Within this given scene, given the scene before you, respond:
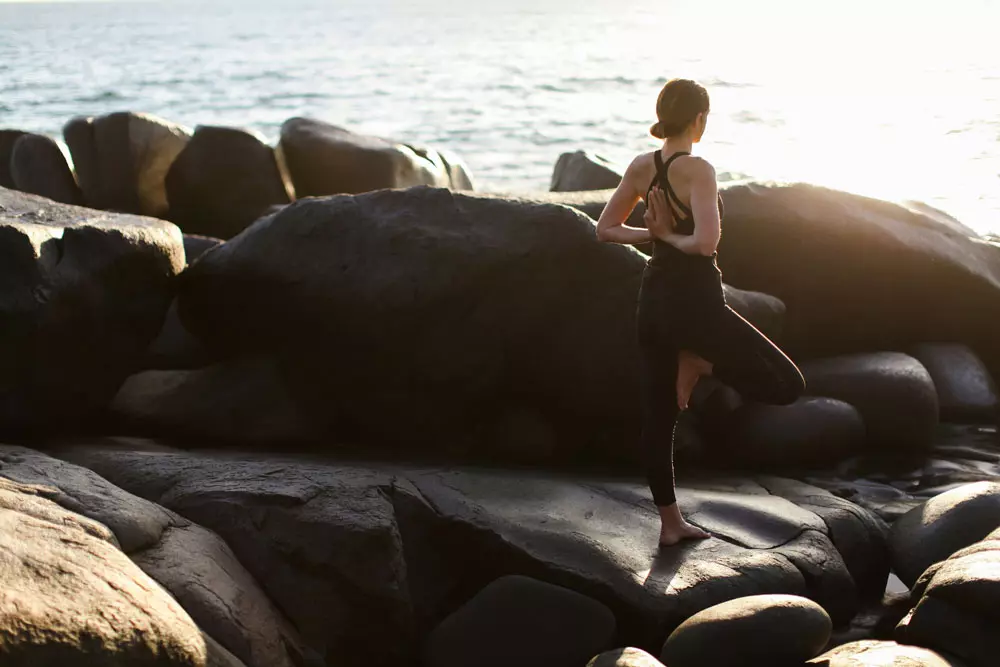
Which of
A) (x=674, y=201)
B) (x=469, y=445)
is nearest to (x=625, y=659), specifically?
(x=674, y=201)

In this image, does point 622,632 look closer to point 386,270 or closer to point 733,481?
point 733,481

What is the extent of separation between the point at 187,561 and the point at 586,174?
6048 millimetres

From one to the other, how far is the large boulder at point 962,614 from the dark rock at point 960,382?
2736 mm

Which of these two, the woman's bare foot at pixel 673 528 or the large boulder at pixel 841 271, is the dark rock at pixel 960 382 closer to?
the large boulder at pixel 841 271

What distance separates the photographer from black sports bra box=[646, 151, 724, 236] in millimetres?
4141

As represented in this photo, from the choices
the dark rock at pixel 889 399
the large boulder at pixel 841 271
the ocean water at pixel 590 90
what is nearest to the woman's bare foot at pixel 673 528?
the dark rock at pixel 889 399

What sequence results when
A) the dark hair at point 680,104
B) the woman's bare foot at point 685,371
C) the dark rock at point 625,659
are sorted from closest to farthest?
the dark rock at point 625,659
the dark hair at point 680,104
the woman's bare foot at point 685,371

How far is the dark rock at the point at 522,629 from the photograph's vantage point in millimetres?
3920

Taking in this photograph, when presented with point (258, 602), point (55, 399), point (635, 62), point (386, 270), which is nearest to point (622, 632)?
point (258, 602)

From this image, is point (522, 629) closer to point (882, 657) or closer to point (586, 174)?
point (882, 657)

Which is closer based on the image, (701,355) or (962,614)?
(962,614)

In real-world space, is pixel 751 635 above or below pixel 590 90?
above

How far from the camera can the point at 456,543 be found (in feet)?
14.3

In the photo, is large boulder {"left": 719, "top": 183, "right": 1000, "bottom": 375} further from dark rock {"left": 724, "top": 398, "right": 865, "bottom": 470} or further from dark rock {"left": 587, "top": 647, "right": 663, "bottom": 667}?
dark rock {"left": 587, "top": 647, "right": 663, "bottom": 667}
